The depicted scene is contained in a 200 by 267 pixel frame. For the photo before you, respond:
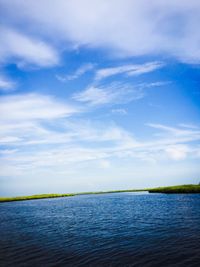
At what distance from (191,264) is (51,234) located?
61.6ft

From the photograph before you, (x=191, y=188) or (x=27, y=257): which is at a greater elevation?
(x=191, y=188)

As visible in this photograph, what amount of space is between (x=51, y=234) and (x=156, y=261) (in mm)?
16369

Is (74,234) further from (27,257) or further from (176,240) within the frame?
(176,240)

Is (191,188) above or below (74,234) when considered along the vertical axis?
above

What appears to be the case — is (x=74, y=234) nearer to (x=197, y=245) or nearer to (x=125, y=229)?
(x=125, y=229)

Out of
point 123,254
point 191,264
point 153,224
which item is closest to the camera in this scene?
point 191,264

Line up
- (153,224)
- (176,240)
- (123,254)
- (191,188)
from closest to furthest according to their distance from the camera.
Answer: (123,254) → (176,240) → (153,224) → (191,188)

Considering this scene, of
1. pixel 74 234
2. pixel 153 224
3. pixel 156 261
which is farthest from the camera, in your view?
pixel 153 224

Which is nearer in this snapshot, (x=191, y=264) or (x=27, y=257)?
(x=191, y=264)

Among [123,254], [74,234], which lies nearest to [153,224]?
[74,234]

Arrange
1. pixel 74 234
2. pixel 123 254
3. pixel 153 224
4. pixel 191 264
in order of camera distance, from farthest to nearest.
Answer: pixel 153 224 < pixel 74 234 < pixel 123 254 < pixel 191 264

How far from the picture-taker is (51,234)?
97.5ft

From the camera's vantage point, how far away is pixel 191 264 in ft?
53.7

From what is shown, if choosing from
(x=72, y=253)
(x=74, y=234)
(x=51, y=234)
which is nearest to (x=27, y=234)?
(x=51, y=234)
